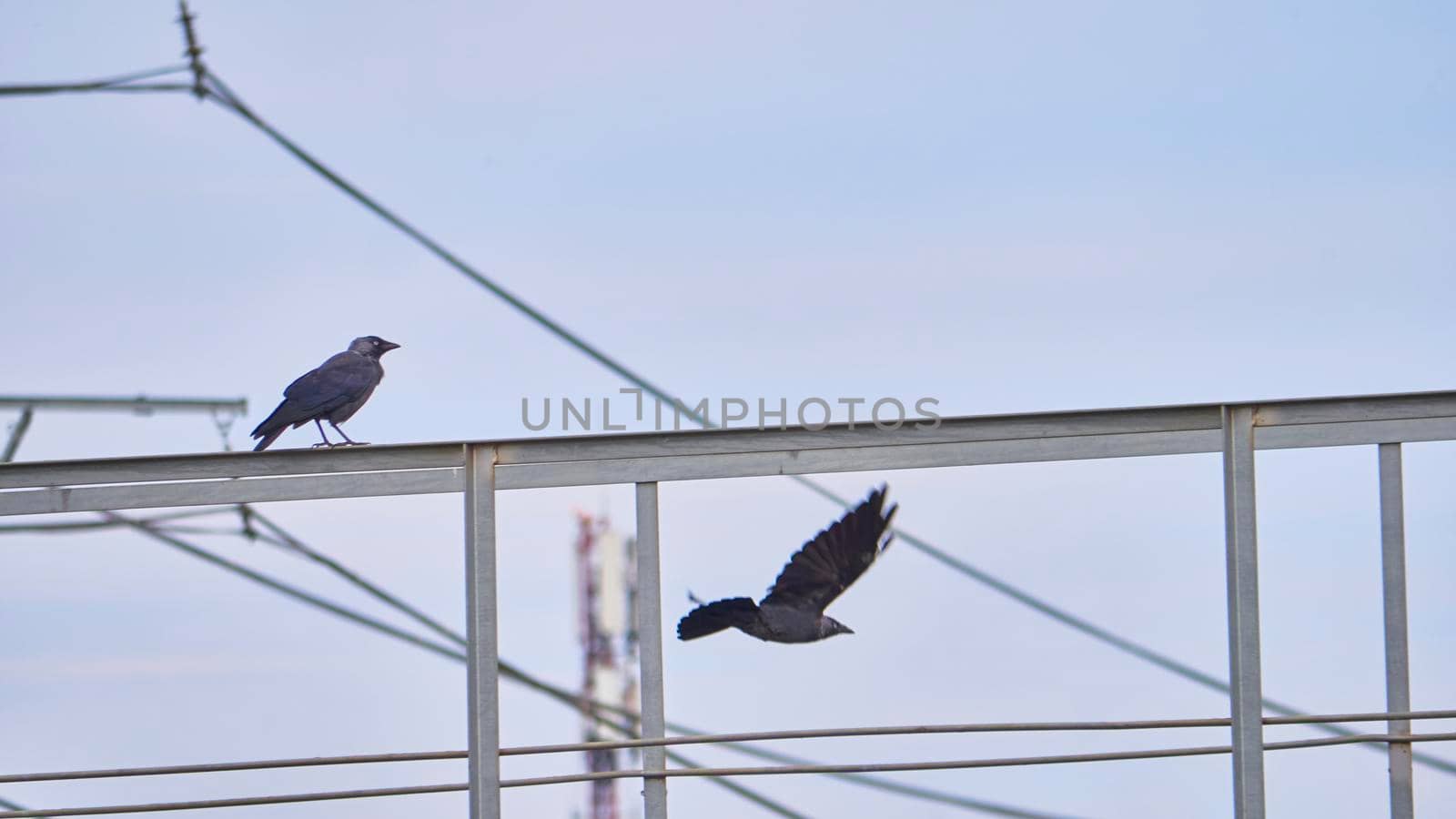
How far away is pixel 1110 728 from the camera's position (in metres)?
4.80

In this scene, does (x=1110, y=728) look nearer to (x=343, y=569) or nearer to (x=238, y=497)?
(x=238, y=497)

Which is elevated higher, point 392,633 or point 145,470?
point 145,470

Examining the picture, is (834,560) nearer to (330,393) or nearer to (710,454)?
(710,454)

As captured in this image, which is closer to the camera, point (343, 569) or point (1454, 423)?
point (1454, 423)

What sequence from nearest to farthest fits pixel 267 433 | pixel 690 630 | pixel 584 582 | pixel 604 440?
1. pixel 604 440
2. pixel 690 630
3. pixel 267 433
4. pixel 584 582

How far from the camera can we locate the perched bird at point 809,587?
6.26 metres

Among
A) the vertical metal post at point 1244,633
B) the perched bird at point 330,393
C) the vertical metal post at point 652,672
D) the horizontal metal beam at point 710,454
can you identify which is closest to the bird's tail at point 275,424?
the perched bird at point 330,393

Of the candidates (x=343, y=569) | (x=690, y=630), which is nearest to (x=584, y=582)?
(x=343, y=569)

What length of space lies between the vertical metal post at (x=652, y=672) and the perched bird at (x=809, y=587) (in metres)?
1.21

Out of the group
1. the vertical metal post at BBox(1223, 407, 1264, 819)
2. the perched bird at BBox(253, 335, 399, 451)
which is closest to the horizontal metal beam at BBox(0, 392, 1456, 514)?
the vertical metal post at BBox(1223, 407, 1264, 819)

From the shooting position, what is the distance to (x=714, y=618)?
6285 millimetres

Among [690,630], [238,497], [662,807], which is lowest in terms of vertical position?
[662,807]

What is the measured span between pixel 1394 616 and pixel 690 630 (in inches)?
102

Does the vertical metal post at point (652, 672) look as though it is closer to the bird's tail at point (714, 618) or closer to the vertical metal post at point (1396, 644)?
the bird's tail at point (714, 618)
